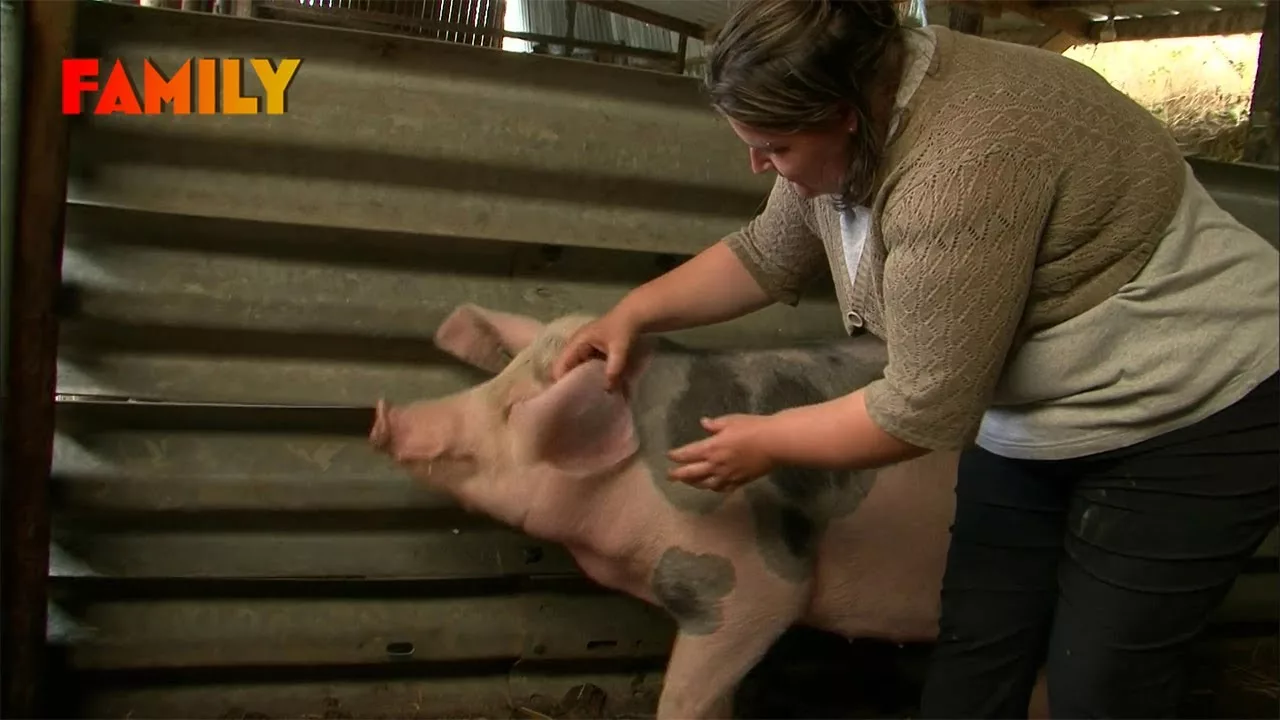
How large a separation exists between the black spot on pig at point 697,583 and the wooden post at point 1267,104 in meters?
1.73

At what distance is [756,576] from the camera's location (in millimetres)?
1811

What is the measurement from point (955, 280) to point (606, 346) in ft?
2.52

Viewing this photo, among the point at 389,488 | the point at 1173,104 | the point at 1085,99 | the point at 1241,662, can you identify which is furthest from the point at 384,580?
the point at 1241,662

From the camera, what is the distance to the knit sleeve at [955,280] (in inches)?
42.3

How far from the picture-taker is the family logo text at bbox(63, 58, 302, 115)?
5.63 feet

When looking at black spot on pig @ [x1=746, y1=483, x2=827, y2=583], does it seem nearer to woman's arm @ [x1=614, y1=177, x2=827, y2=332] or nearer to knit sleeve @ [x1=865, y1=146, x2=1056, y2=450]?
woman's arm @ [x1=614, y1=177, x2=827, y2=332]

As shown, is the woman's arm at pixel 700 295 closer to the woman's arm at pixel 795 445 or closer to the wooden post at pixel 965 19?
the woman's arm at pixel 795 445

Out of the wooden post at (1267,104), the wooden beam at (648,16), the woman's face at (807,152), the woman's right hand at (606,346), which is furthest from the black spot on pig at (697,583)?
the wooden post at (1267,104)

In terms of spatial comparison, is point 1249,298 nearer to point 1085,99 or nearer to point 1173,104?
point 1085,99

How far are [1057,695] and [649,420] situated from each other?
749 mm

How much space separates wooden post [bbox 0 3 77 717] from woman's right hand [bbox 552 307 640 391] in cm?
84

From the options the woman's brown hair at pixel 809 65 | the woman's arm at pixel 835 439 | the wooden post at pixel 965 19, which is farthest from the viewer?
the wooden post at pixel 965 19

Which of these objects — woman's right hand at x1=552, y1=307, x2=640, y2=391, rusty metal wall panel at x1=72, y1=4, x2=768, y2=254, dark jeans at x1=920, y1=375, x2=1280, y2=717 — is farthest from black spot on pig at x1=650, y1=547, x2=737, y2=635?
rusty metal wall panel at x1=72, y1=4, x2=768, y2=254

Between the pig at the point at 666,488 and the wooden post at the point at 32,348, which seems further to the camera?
the pig at the point at 666,488
